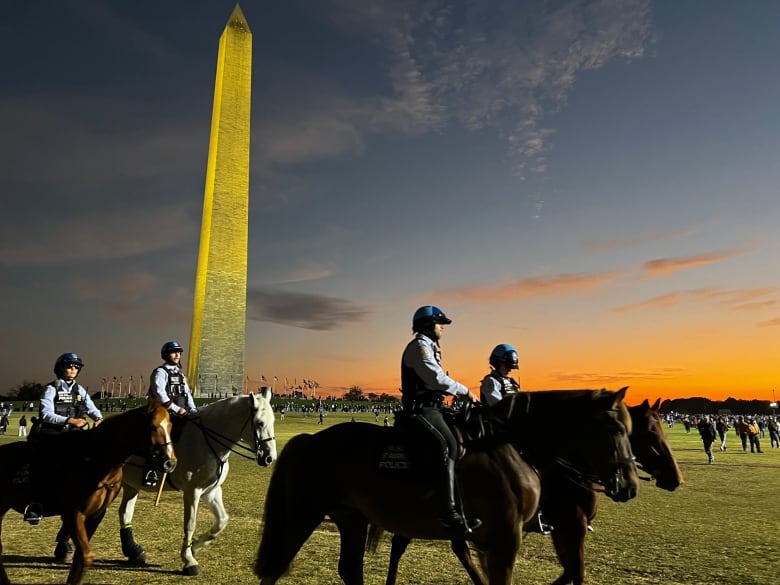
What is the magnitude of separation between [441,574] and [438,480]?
3.04 metres

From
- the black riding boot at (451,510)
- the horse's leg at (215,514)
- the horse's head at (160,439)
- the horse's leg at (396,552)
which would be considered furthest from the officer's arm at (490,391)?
the horse's leg at (215,514)

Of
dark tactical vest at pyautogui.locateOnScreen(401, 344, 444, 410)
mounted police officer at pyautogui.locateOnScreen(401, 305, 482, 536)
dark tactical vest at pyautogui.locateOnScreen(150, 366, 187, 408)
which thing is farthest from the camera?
dark tactical vest at pyautogui.locateOnScreen(150, 366, 187, 408)

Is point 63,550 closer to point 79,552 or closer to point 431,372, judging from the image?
point 79,552

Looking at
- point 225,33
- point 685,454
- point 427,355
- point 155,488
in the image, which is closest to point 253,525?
point 155,488

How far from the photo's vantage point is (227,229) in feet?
148

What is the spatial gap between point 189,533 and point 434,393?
403 centimetres

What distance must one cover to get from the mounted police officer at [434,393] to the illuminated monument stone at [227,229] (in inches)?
1647

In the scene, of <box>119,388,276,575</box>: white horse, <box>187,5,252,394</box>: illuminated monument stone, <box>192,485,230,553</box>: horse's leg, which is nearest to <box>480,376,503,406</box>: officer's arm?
<box>119,388,276,575</box>: white horse

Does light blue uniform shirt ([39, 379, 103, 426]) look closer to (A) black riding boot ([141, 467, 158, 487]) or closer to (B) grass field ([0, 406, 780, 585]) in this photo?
(A) black riding boot ([141, 467, 158, 487])

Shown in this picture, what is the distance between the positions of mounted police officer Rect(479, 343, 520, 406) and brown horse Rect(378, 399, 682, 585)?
123 centimetres

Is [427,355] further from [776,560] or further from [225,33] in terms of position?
[225,33]

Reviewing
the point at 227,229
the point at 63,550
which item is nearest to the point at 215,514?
the point at 63,550

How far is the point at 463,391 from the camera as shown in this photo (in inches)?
176

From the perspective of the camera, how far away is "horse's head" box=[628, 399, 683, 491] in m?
5.88
